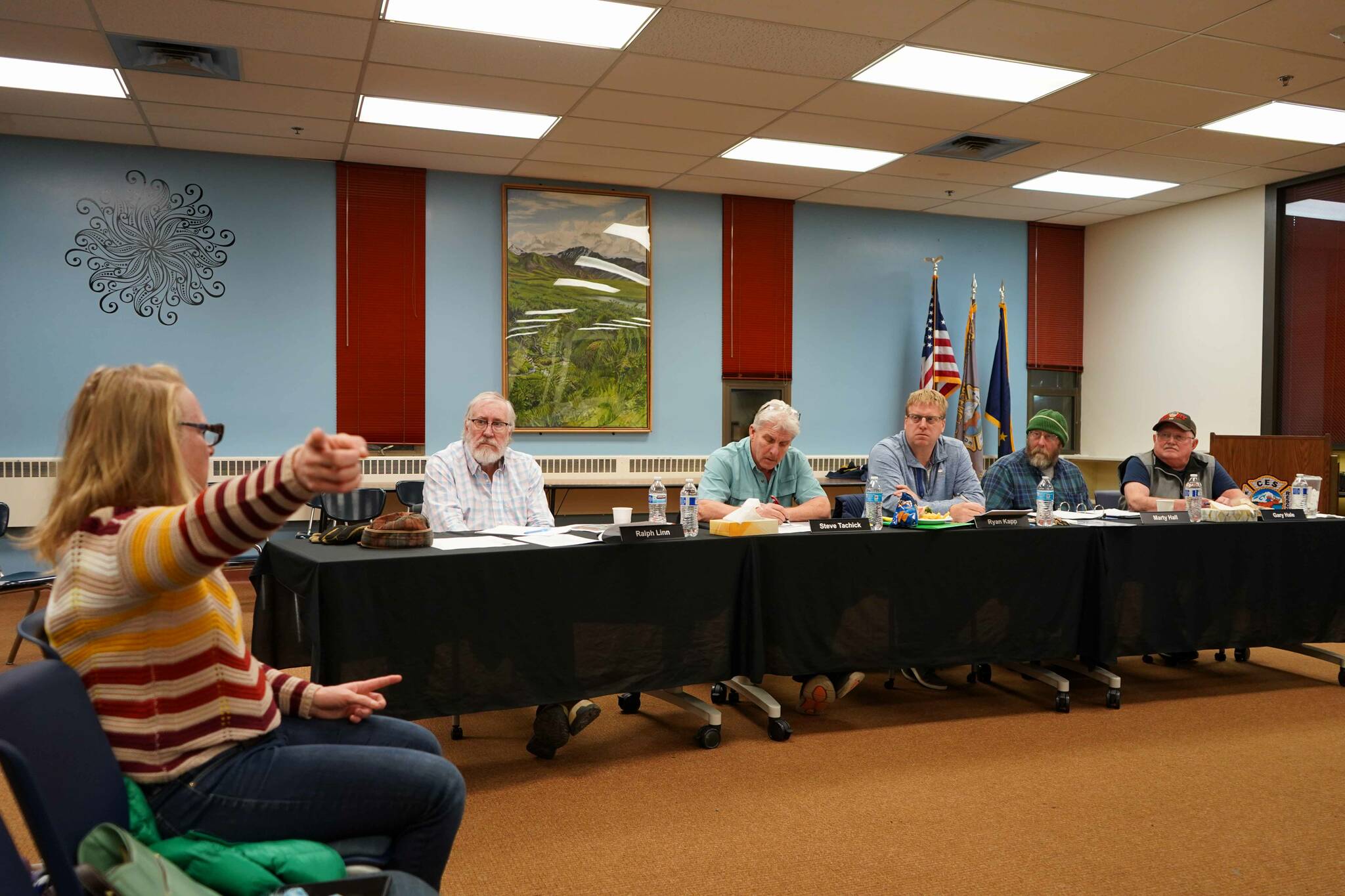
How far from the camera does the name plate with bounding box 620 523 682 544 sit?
3.12 m

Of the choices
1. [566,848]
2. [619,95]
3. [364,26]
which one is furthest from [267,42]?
[566,848]

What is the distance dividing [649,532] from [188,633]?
74.4 inches

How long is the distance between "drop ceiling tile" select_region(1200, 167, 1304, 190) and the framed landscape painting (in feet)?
13.8

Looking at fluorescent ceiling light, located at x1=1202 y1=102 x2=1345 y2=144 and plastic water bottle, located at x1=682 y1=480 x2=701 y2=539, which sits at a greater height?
fluorescent ceiling light, located at x1=1202 y1=102 x2=1345 y2=144

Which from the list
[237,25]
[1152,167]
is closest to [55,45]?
[237,25]

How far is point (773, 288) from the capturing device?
7980 mm

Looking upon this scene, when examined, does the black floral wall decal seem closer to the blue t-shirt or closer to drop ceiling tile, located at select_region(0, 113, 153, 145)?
drop ceiling tile, located at select_region(0, 113, 153, 145)

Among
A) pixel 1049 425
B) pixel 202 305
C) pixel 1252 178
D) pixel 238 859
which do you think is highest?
pixel 1252 178

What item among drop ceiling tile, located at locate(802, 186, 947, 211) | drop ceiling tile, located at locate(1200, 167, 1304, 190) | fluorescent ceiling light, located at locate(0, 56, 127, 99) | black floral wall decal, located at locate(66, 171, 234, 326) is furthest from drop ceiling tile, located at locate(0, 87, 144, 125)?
drop ceiling tile, located at locate(1200, 167, 1304, 190)

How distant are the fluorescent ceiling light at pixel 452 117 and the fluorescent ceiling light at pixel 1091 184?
12.2ft

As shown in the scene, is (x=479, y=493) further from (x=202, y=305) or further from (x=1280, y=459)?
(x=1280, y=459)

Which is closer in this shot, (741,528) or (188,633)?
(188,633)

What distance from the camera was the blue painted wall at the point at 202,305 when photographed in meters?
6.24

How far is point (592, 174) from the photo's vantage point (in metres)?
7.09
